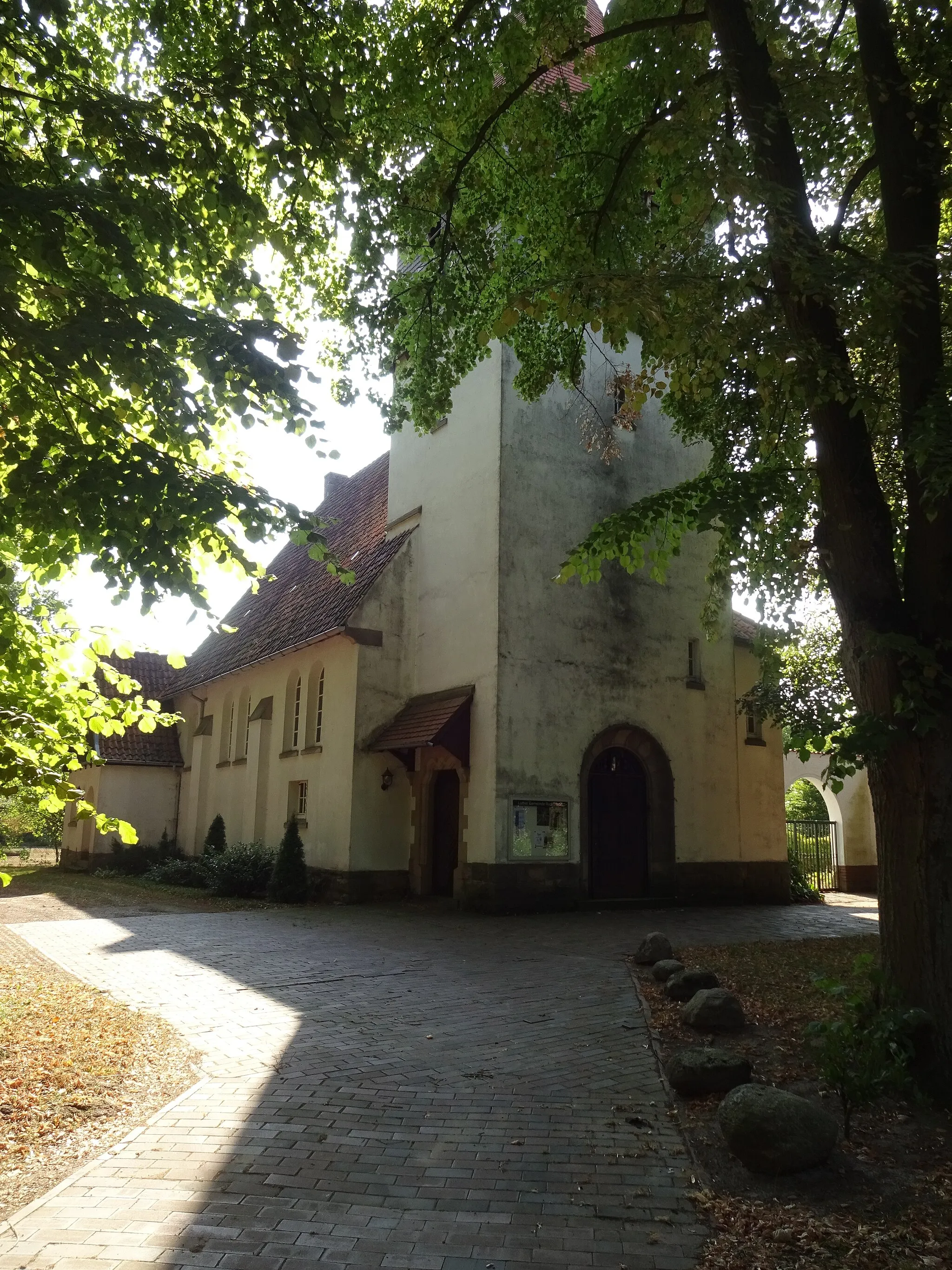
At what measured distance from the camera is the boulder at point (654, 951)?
11.1m

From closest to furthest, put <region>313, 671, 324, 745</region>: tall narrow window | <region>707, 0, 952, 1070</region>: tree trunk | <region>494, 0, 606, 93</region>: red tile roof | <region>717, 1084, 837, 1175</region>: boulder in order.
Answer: <region>717, 1084, 837, 1175</region>: boulder
<region>707, 0, 952, 1070</region>: tree trunk
<region>494, 0, 606, 93</region>: red tile roof
<region>313, 671, 324, 745</region>: tall narrow window

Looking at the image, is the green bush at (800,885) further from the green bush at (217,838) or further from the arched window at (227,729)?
the arched window at (227,729)

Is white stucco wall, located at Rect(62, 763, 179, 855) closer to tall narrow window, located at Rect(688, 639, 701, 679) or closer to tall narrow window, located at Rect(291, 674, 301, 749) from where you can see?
tall narrow window, located at Rect(291, 674, 301, 749)

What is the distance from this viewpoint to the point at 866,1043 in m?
6.07

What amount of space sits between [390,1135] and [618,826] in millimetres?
13491

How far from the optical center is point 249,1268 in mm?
3920

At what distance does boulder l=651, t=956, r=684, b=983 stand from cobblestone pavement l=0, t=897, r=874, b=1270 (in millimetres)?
370

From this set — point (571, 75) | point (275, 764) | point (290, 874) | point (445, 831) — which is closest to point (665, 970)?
point (445, 831)

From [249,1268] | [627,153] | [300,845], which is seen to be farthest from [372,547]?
[249,1268]

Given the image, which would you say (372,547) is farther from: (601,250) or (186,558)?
(186,558)

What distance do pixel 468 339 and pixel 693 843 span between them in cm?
1244

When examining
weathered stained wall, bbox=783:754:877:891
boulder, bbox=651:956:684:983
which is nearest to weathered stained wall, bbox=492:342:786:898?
weathered stained wall, bbox=783:754:877:891

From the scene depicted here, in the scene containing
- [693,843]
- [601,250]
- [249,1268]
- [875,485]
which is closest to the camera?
[249,1268]

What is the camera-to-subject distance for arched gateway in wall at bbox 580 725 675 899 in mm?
18062
